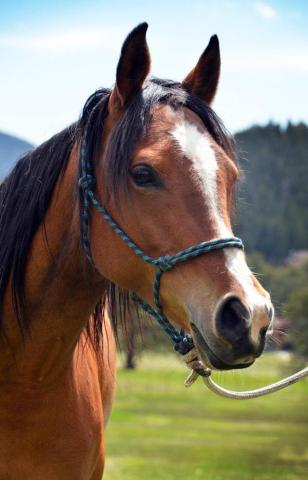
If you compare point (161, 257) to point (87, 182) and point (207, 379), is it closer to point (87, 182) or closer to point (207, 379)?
point (87, 182)

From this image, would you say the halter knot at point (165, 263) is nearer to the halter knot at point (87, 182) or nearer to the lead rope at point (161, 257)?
the lead rope at point (161, 257)

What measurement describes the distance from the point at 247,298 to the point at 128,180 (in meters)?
0.73

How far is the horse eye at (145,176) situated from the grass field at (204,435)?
77.1 inches

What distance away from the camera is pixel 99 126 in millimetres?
3293

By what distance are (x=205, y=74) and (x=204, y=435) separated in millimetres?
15726

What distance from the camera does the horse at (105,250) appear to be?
2.72 metres

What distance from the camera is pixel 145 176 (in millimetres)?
2932

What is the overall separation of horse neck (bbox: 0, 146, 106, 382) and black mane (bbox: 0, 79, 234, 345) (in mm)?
46

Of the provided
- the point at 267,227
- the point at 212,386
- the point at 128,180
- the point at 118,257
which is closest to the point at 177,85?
the point at 128,180

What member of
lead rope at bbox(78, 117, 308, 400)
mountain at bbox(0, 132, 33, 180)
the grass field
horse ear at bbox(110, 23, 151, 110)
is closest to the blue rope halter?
lead rope at bbox(78, 117, 308, 400)

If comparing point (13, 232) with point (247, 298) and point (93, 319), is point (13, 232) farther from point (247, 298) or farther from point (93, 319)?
point (247, 298)

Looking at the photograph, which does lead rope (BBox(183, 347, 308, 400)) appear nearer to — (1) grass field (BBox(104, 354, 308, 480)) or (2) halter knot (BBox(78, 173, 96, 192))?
(2) halter knot (BBox(78, 173, 96, 192))

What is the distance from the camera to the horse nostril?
2.55 m

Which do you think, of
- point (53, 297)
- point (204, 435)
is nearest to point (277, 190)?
point (204, 435)
